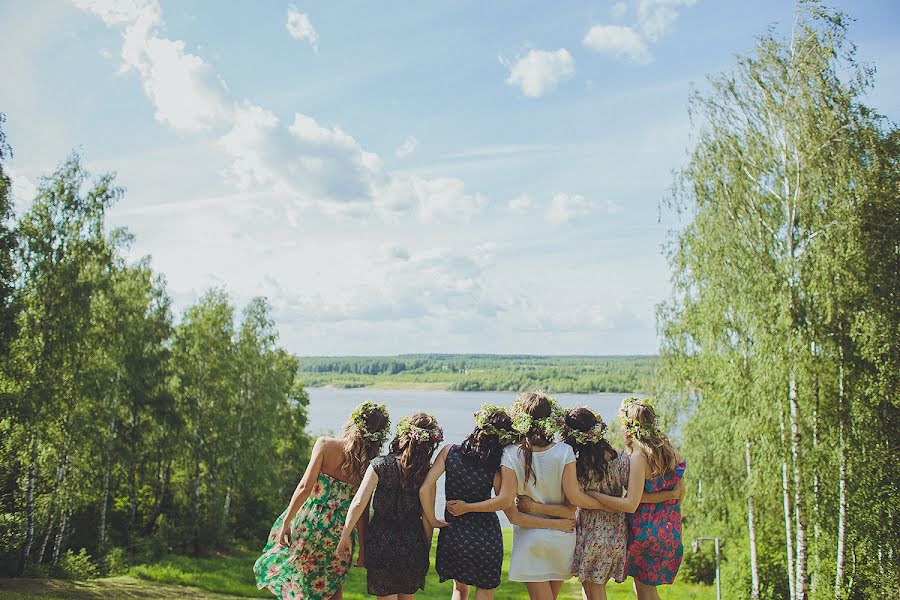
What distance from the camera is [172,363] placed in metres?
21.5

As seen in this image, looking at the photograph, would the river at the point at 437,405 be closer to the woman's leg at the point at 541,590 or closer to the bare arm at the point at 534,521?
the woman's leg at the point at 541,590

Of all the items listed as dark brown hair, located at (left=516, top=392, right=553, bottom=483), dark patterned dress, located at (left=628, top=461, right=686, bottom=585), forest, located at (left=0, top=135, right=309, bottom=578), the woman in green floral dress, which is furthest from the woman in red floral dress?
forest, located at (left=0, top=135, right=309, bottom=578)

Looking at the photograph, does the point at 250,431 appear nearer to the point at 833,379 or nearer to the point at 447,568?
the point at 833,379

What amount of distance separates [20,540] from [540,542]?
567 inches

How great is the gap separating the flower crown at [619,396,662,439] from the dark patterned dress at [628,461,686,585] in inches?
14.0

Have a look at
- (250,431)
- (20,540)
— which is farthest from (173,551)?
(20,540)

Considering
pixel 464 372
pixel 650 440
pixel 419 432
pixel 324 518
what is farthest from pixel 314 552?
pixel 464 372

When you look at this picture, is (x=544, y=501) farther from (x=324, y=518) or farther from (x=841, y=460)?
(x=841, y=460)

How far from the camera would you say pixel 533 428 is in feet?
14.6

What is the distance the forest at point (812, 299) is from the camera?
1052 cm

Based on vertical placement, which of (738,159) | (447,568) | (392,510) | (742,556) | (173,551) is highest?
(738,159)

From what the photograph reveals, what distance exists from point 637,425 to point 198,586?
17.1 m

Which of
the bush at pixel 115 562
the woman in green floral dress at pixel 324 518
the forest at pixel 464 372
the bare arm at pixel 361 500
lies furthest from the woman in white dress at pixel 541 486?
the forest at pixel 464 372

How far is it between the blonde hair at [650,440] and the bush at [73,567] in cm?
1532
